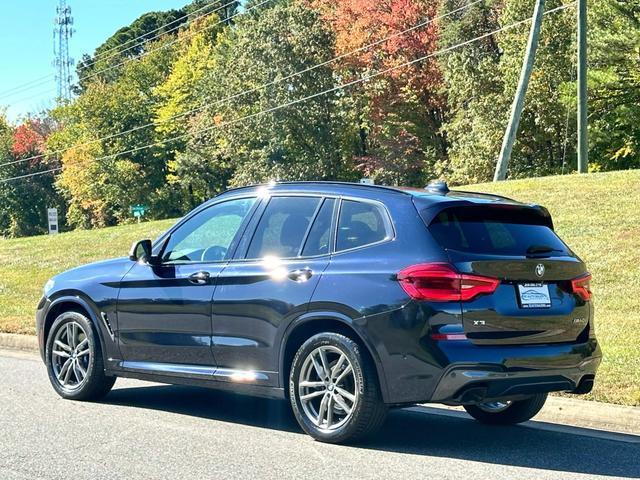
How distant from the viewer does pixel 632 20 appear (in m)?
38.3

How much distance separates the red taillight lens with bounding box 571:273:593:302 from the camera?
621 cm

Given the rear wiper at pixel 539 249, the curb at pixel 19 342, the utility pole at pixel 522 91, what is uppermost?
the utility pole at pixel 522 91

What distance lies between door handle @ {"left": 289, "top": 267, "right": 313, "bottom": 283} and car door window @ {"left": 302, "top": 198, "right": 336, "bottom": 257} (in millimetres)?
160

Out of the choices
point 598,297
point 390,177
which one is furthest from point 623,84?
point 598,297

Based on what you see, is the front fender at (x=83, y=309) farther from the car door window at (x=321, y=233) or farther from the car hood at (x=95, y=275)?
the car door window at (x=321, y=233)

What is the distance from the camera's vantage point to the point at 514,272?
5.88 m

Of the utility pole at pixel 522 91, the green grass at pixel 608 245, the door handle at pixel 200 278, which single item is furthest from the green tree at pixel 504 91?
the door handle at pixel 200 278

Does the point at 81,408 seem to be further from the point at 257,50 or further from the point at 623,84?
the point at 257,50

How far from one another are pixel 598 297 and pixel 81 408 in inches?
306

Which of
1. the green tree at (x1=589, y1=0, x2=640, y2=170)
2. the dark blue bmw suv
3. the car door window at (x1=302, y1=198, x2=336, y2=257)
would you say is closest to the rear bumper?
the dark blue bmw suv

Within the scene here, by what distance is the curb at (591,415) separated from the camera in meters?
6.86

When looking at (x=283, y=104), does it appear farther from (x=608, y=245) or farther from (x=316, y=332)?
(x=316, y=332)

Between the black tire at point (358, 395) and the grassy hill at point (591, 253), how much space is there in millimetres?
2364

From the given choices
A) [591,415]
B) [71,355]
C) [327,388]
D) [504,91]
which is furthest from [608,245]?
[504,91]
